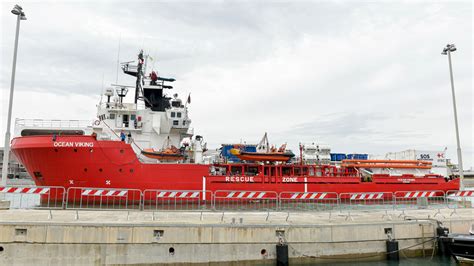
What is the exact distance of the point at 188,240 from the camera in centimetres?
904

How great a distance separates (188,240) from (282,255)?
282 cm

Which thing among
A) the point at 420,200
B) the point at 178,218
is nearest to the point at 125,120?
the point at 178,218

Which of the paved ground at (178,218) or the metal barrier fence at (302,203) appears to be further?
the metal barrier fence at (302,203)

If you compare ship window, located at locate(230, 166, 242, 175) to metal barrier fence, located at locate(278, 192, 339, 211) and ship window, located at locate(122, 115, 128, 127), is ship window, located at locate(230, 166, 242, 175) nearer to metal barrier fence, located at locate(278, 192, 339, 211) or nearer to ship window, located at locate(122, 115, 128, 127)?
metal barrier fence, located at locate(278, 192, 339, 211)

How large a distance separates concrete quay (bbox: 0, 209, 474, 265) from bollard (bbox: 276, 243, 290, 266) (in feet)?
0.80

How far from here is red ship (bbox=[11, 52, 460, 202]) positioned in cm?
1786

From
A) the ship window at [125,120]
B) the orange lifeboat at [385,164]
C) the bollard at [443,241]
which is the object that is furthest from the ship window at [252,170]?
the bollard at [443,241]

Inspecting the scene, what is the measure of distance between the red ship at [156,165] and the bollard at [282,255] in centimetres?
1131

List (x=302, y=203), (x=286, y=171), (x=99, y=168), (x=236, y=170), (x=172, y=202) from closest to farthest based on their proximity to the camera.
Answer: (x=99, y=168)
(x=172, y=202)
(x=236, y=170)
(x=302, y=203)
(x=286, y=171)

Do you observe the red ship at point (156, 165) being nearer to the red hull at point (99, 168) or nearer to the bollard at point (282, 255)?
the red hull at point (99, 168)

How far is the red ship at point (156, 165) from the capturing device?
17859mm

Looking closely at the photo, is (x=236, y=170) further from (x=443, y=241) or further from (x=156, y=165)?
(x=443, y=241)

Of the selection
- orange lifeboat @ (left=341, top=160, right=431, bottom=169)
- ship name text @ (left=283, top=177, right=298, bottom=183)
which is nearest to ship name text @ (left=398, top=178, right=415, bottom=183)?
orange lifeboat @ (left=341, top=160, right=431, bottom=169)

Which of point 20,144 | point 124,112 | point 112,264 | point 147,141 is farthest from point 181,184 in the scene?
point 112,264
